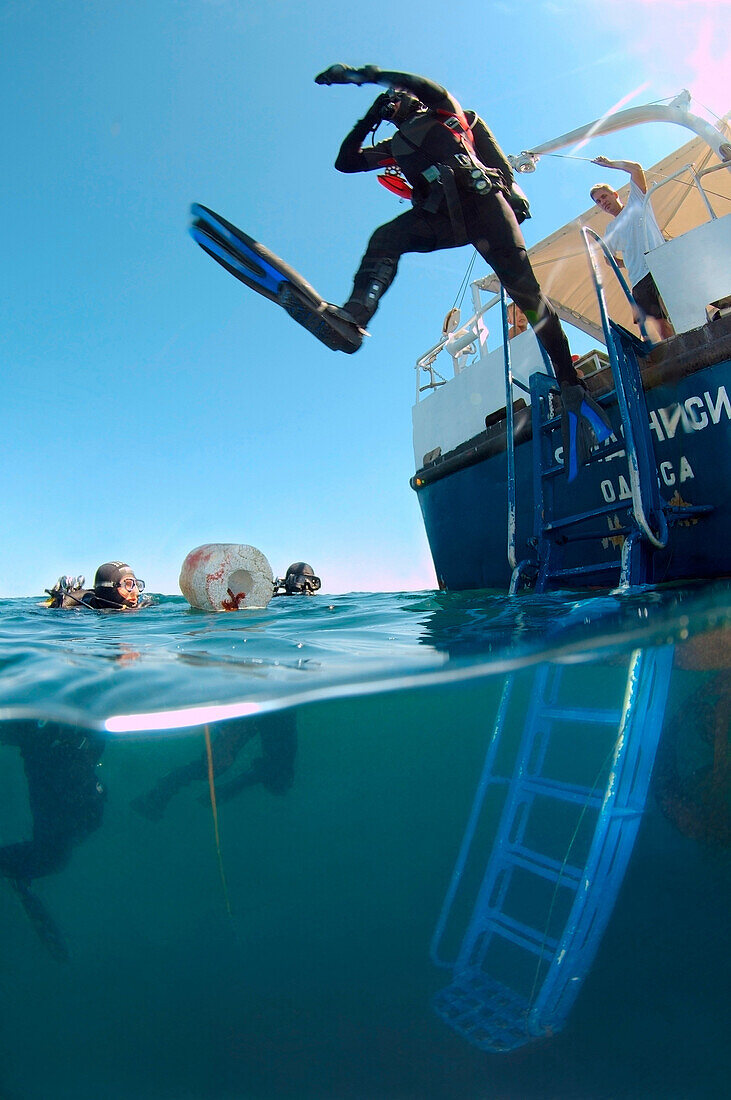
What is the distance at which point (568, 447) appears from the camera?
182 inches

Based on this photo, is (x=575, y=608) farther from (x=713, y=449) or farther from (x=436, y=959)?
(x=436, y=959)

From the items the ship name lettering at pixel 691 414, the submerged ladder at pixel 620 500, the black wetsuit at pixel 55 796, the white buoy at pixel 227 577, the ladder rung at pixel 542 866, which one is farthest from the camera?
the white buoy at pixel 227 577

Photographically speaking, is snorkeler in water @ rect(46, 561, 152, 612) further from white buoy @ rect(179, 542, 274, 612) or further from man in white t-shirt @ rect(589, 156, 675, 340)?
man in white t-shirt @ rect(589, 156, 675, 340)

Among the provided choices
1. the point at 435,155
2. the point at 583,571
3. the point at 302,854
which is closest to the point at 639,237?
the point at 435,155

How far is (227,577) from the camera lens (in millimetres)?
6562

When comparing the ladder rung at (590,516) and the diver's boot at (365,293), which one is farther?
the ladder rung at (590,516)

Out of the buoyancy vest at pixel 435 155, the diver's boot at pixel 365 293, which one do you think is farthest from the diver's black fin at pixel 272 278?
the buoyancy vest at pixel 435 155

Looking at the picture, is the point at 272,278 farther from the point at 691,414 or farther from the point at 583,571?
the point at 691,414

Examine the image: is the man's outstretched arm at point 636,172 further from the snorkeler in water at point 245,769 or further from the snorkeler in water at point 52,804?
the snorkeler in water at point 52,804

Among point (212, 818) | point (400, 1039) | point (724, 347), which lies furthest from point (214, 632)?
point (724, 347)

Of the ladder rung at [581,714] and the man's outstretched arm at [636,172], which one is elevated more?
the man's outstretched arm at [636,172]

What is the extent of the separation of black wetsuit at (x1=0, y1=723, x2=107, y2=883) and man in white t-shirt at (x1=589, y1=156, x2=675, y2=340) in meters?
6.28

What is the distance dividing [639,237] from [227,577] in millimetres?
5710

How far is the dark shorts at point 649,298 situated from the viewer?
582 cm
